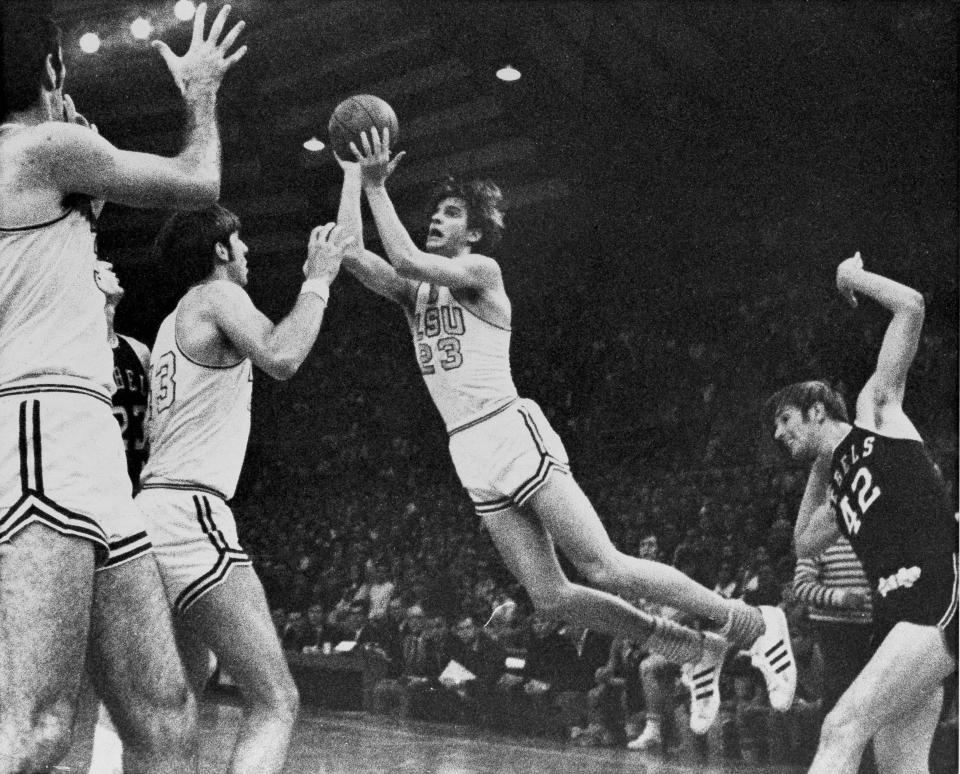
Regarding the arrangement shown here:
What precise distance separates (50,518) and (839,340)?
3008 mm

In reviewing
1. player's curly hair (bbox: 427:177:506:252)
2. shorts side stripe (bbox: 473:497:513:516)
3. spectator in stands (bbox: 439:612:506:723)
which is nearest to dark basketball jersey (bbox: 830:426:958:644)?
shorts side stripe (bbox: 473:497:513:516)

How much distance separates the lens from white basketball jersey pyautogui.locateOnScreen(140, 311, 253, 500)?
3.00 m

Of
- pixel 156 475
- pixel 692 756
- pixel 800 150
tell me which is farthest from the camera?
pixel 800 150

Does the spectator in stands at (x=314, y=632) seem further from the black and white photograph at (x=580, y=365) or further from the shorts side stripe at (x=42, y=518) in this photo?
the shorts side stripe at (x=42, y=518)

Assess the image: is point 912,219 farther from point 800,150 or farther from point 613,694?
point 613,694

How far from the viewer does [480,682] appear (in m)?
4.23

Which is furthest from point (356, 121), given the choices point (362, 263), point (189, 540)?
Result: point (189, 540)

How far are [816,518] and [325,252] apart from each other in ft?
6.85

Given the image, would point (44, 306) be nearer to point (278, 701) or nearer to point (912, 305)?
point (278, 701)

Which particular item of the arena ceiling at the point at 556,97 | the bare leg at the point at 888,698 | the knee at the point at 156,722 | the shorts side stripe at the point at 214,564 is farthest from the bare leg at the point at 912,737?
the knee at the point at 156,722

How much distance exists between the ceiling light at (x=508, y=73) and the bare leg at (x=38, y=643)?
115 inches

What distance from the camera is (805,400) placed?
4129mm

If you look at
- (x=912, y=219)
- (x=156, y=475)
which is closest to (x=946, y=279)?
(x=912, y=219)

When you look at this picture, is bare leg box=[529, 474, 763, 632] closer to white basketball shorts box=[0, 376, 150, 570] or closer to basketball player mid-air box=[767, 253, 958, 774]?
basketball player mid-air box=[767, 253, 958, 774]
